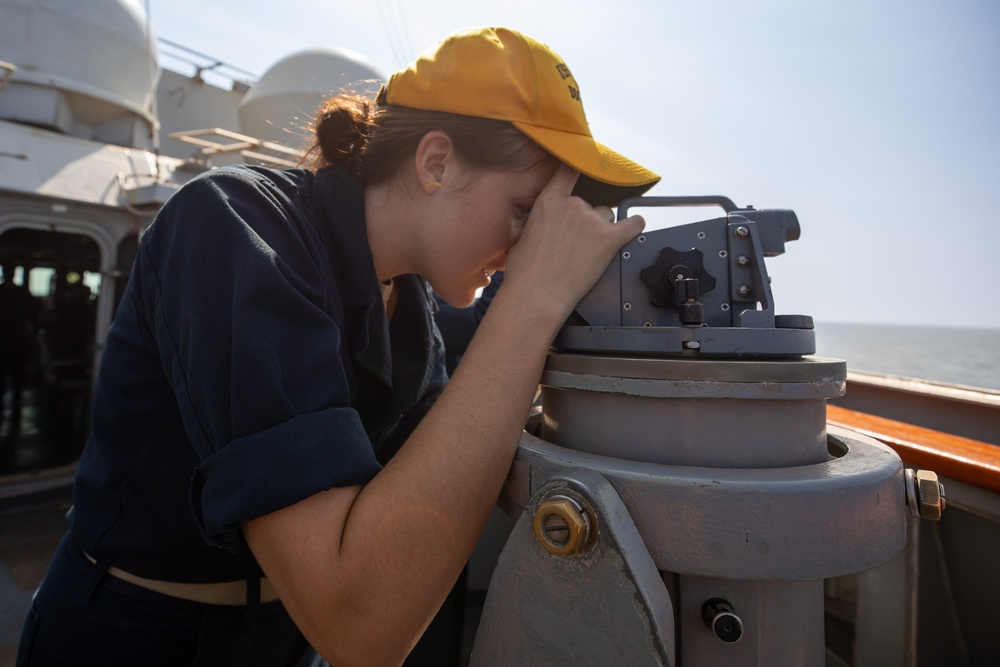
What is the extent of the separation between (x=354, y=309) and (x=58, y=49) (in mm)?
6279

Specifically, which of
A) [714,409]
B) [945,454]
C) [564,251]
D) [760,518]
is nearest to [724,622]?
[760,518]

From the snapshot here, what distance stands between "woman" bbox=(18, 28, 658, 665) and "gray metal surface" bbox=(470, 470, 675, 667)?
80mm

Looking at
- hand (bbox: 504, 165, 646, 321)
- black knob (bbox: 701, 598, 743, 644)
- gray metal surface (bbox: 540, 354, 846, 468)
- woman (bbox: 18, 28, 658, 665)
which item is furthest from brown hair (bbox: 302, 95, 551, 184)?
black knob (bbox: 701, 598, 743, 644)

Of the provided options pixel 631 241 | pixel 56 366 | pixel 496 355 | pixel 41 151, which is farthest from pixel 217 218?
pixel 56 366

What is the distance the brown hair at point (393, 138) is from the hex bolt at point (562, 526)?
0.63 meters

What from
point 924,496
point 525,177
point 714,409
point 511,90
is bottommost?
point 924,496

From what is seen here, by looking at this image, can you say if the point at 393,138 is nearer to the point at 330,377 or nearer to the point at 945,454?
the point at 330,377

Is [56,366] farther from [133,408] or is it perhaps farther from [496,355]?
[496,355]

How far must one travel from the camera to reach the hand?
86 centimetres

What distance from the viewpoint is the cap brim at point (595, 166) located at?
3.18ft

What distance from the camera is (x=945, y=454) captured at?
53.2 inches

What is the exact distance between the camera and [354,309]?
1.06 m

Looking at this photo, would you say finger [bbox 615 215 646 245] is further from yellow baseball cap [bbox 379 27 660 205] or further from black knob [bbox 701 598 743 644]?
black knob [bbox 701 598 743 644]

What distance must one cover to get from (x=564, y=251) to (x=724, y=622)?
0.54 metres
